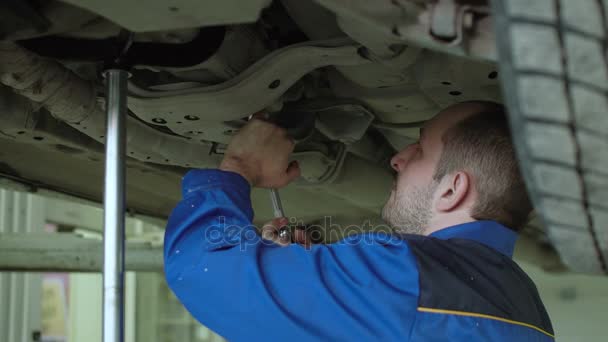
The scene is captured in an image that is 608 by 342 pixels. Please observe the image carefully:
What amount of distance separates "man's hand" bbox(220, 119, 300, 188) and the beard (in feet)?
0.63

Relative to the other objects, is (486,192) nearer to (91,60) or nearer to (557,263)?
(91,60)

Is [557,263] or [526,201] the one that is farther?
[557,263]

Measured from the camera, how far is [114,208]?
0.96m

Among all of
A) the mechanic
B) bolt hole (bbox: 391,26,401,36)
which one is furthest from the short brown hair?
bolt hole (bbox: 391,26,401,36)

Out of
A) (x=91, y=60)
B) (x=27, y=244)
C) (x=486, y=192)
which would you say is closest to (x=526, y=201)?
(x=486, y=192)

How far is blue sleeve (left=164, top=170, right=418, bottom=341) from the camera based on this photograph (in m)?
0.85

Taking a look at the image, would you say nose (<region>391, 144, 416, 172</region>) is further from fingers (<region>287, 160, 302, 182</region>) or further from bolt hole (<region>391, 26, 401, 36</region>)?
bolt hole (<region>391, 26, 401, 36</region>)

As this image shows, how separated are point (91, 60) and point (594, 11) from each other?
720 mm

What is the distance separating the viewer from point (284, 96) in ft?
3.89

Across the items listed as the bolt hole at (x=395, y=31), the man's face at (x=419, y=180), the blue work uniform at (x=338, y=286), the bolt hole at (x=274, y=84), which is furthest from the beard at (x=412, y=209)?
Answer: the bolt hole at (x=395, y=31)

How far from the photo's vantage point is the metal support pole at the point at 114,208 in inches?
36.4

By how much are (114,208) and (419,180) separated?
0.47 meters

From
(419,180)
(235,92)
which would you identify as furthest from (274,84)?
(419,180)

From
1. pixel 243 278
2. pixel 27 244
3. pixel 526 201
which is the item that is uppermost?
pixel 27 244
